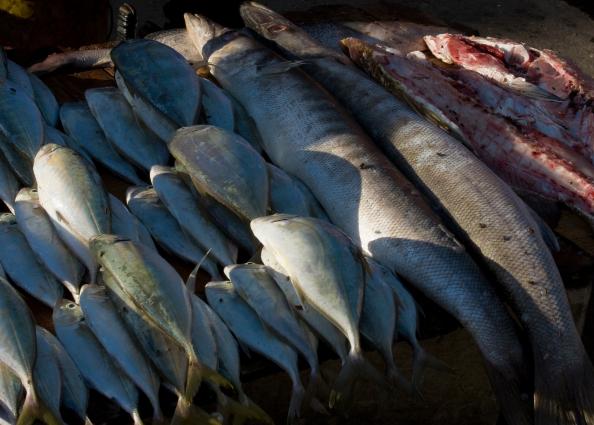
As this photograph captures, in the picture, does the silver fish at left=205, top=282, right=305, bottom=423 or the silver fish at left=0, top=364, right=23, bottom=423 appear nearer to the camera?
the silver fish at left=0, top=364, right=23, bottom=423

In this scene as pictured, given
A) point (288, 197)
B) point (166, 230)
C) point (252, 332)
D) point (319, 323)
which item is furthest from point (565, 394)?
point (166, 230)

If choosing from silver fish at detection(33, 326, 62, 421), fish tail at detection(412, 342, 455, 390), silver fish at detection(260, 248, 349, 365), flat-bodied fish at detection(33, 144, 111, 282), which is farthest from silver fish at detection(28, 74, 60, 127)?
fish tail at detection(412, 342, 455, 390)

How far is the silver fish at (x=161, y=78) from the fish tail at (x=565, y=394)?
156 centimetres

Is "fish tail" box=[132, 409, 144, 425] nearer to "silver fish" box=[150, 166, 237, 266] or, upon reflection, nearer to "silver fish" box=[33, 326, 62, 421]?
"silver fish" box=[33, 326, 62, 421]

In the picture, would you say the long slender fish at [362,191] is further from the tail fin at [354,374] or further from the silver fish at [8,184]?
the silver fish at [8,184]

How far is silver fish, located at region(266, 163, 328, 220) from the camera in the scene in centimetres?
306

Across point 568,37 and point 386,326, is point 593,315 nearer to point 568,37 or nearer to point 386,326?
point 386,326

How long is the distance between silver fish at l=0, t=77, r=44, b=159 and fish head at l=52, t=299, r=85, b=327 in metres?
0.74

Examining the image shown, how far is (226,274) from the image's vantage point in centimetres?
274

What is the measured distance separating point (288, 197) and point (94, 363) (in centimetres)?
95

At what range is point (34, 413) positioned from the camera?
2.26m

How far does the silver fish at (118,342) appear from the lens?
2414 mm

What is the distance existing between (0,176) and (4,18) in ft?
7.05

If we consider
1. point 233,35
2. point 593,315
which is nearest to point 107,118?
point 233,35
